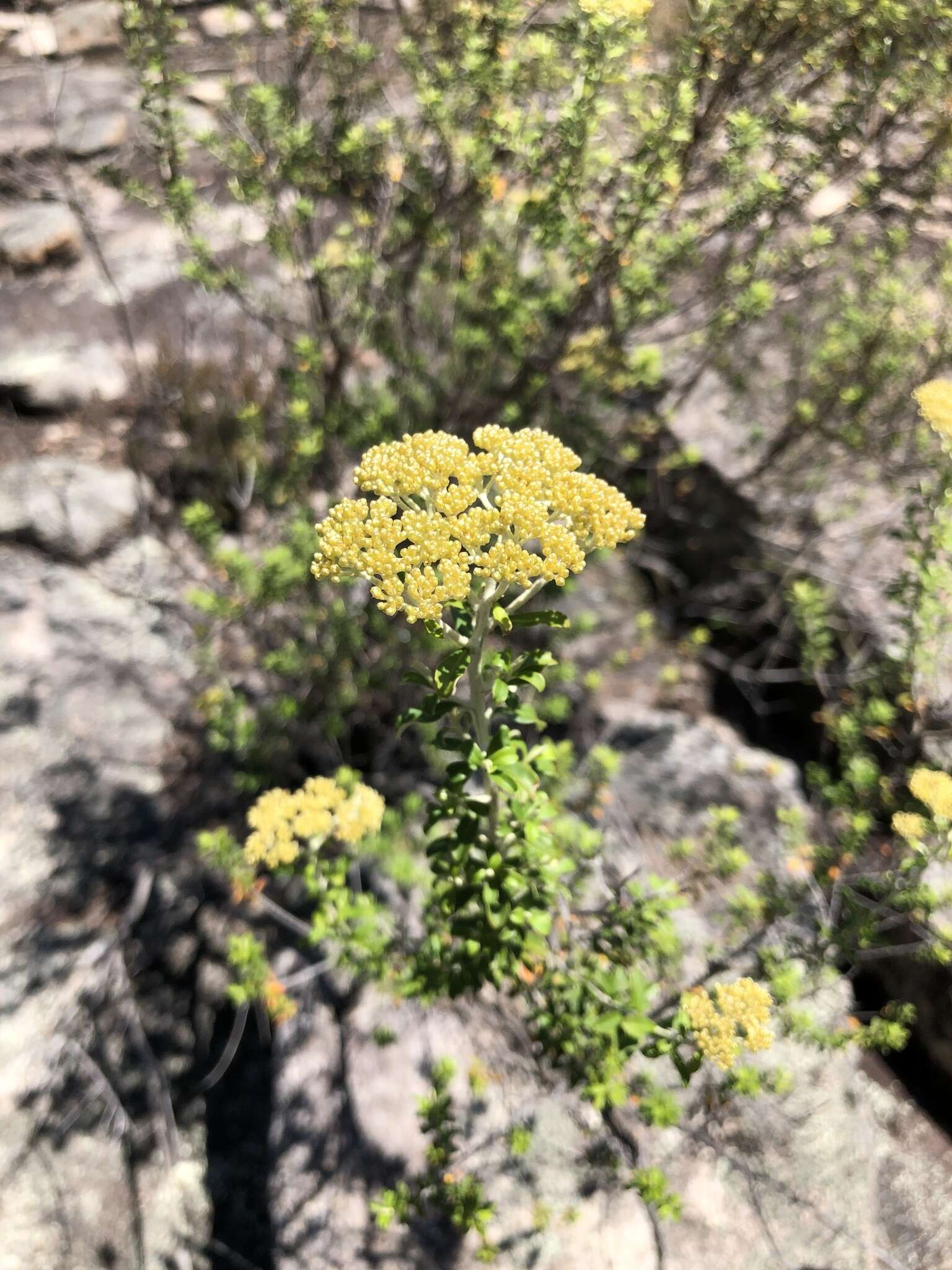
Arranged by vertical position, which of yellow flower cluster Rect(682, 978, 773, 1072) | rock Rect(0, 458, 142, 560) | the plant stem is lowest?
rock Rect(0, 458, 142, 560)

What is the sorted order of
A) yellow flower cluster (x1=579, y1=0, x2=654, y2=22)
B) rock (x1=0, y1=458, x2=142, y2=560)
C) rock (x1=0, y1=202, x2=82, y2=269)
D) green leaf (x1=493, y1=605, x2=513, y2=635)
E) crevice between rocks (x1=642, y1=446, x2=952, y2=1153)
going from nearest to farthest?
1. green leaf (x1=493, y1=605, x2=513, y2=635)
2. yellow flower cluster (x1=579, y1=0, x2=654, y2=22)
3. rock (x1=0, y1=458, x2=142, y2=560)
4. crevice between rocks (x1=642, y1=446, x2=952, y2=1153)
5. rock (x1=0, y1=202, x2=82, y2=269)

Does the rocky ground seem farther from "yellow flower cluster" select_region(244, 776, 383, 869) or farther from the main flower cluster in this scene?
the main flower cluster

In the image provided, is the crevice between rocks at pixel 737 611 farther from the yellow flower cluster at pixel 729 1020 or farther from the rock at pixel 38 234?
the rock at pixel 38 234

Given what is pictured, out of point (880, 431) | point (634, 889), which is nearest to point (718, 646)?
point (880, 431)

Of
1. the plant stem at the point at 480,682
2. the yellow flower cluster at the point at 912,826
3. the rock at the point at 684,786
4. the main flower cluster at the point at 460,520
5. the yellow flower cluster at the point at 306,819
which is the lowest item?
the rock at the point at 684,786

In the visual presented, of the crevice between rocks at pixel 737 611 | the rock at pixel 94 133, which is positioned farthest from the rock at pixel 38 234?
the crevice between rocks at pixel 737 611

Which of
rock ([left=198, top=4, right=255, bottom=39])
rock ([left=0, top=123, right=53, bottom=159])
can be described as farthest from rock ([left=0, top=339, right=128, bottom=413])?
rock ([left=198, top=4, right=255, bottom=39])

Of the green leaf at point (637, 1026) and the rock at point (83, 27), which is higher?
the rock at point (83, 27)
